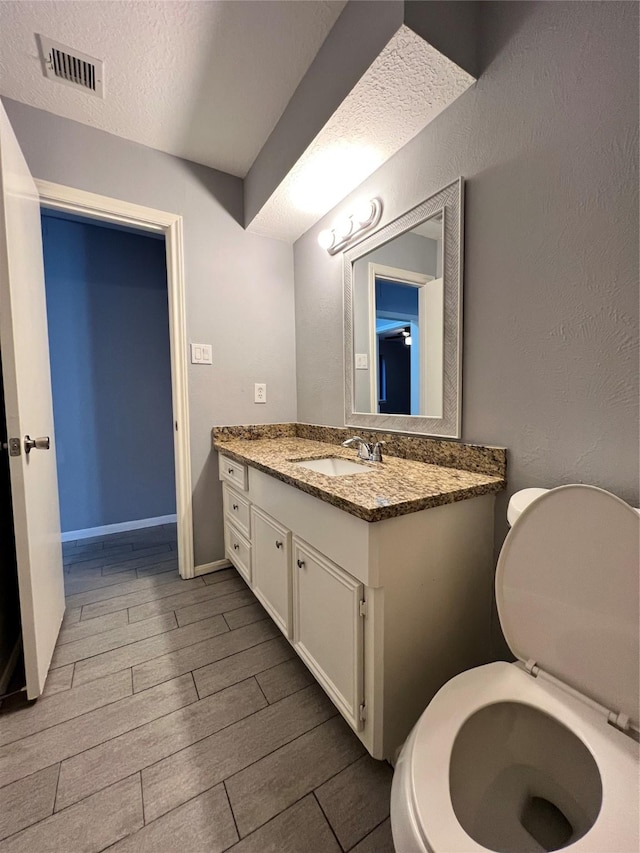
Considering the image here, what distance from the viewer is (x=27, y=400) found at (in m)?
1.22

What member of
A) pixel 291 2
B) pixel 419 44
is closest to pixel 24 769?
pixel 419 44

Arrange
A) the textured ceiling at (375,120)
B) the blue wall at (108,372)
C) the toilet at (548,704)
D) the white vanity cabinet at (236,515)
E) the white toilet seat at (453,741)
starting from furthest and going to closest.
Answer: the blue wall at (108,372), the white vanity cabinet at (236,515), the textured ceiling at (375,120), the toilet at (548,704), the white toilet seat at (453,741)

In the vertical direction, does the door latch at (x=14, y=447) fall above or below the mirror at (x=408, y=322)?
below

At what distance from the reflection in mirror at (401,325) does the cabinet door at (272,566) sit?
738 millimetres

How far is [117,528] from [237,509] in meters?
1.59

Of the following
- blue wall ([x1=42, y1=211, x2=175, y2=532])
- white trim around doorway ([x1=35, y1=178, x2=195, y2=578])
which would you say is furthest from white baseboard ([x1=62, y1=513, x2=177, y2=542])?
white trim around doorway ([x1=35, y1=178, x2=195, y2=578])

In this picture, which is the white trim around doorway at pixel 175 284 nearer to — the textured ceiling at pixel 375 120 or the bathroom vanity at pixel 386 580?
the textured ceiling at pixel 375 120

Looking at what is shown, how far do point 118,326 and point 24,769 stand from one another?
2.63 m

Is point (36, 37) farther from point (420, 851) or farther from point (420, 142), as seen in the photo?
point (420, 851)

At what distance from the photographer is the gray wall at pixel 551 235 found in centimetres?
81

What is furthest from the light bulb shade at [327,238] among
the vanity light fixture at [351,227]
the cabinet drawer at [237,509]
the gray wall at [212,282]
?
the cabinet drawer at [237,509]

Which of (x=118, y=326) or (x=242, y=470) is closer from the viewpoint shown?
(x=242, y=470)

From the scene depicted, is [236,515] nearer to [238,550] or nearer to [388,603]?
[238,550]

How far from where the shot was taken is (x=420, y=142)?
1283 millimetres
